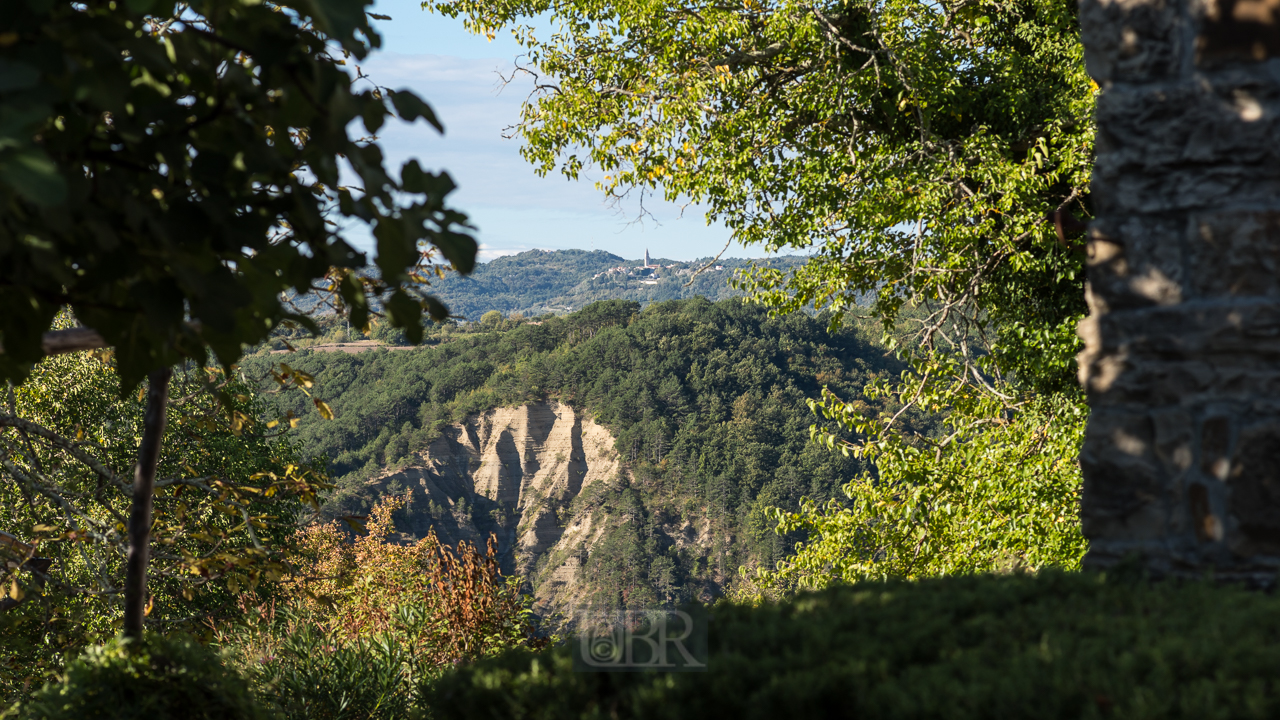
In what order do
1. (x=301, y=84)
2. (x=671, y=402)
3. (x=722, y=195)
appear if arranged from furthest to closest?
(x=671, y=402) → (x=722, y=195) → (x=301, y=84)

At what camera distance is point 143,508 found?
2.46 meters

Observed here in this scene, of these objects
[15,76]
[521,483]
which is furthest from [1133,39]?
[521,483]

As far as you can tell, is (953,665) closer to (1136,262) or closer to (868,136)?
(1136,262)

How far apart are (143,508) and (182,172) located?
1548 millimetres

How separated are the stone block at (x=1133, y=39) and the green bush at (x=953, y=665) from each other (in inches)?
51.5

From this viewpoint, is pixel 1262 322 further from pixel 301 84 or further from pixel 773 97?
pixel 773 97

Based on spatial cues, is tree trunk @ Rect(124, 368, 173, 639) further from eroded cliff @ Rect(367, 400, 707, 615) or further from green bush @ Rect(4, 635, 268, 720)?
eroded cliff @ Rect(367, 400, 707, 615)

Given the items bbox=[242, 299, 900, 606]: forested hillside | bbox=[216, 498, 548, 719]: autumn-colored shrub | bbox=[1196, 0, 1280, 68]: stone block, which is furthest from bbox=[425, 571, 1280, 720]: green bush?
bbox=[242, 299, 900, 606]: forested hillside

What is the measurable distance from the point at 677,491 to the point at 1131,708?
57.9 m

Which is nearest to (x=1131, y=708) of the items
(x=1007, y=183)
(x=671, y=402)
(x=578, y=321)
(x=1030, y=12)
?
(x=1007, y=183)

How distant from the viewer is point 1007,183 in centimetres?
582

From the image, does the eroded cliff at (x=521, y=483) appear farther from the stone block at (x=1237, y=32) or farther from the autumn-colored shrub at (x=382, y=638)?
the stone block at (x=1237, y=32)

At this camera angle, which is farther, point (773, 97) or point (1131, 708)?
point (773, 97)

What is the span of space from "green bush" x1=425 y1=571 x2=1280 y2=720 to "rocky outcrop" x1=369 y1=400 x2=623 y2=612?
58.8 m
